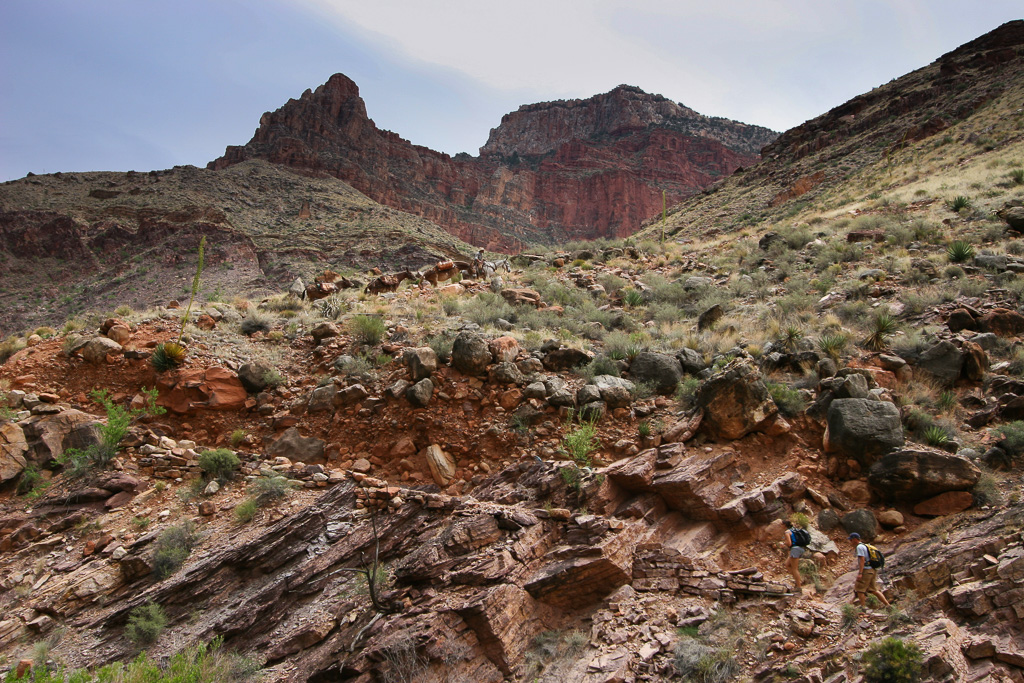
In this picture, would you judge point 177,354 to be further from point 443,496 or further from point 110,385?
point 443,496

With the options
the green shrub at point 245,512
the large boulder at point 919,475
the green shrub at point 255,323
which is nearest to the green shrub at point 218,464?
the green shrub at point 245,512

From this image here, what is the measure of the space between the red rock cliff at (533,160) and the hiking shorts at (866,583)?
7724 centimetres

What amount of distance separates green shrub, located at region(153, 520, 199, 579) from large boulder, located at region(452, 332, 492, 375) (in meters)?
4.33

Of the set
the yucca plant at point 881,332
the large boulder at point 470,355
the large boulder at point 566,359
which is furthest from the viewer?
the large boulder at point 566,359

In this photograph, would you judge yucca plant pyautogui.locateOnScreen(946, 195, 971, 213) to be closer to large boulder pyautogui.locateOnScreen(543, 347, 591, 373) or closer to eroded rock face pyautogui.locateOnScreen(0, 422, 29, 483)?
large boulder pyautogui.locateOnScreen(543, 347, 591, 373)

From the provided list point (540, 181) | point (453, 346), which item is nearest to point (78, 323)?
point (453, 346)

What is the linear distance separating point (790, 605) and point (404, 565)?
4.28m

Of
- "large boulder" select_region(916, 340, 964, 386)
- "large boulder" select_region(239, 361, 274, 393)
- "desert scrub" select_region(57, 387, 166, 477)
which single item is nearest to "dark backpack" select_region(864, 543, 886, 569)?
"large boulder" select_region(916, 340, 964, 386)

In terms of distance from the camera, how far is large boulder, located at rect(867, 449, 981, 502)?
19.4 ft

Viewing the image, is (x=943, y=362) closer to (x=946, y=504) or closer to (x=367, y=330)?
(x=946, y=504)

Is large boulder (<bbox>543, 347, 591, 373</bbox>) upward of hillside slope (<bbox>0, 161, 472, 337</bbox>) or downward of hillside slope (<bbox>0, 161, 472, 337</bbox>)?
downward

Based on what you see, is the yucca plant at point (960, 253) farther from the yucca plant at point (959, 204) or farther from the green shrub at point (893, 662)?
the green shrub at point (893, 662)

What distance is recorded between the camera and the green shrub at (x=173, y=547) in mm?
5754

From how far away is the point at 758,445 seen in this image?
23.6 ft
